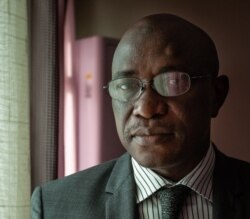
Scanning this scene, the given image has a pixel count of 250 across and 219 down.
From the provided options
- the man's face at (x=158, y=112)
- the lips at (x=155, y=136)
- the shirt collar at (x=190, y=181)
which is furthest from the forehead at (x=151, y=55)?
the shirt collar at (x=190, y=181)

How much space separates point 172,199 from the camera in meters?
0.93

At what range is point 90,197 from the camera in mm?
1008

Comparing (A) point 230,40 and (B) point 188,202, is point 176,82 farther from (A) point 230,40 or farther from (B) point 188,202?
(A) point 230,40

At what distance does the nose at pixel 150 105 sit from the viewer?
85 centimetres

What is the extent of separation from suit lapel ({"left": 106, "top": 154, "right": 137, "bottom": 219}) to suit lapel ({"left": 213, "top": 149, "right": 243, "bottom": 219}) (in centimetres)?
21

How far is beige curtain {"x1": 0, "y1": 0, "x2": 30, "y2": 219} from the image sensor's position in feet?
3.29

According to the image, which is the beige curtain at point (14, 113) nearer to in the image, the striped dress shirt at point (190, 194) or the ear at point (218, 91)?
the striped dress shirt at point (190, 194)

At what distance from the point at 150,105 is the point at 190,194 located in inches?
10.8

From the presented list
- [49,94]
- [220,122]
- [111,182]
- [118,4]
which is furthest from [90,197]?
[118,4]

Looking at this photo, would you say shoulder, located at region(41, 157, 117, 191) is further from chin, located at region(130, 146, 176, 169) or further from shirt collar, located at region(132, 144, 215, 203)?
chin, located at region(130, 146, 176, 169)

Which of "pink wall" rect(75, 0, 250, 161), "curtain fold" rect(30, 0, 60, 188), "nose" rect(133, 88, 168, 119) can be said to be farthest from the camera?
"pink wall" rect(75, 0, 250, 161)

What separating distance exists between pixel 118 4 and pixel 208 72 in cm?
76

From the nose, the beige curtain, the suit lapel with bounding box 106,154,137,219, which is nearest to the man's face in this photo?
the nose

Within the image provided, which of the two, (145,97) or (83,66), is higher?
(83,66)
